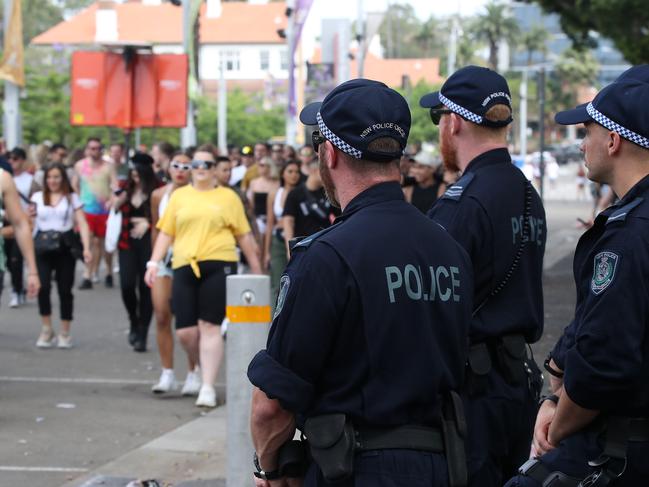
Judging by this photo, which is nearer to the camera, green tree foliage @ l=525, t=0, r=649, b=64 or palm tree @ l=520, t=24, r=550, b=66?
green tree foliage @ l=525, t=0, r=649, b=64

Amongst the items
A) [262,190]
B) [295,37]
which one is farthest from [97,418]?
[295,37]

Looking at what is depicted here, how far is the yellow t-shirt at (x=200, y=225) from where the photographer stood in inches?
392

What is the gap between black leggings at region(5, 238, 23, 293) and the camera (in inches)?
623

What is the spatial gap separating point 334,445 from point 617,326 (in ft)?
2.78

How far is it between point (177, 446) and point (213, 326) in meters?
1.68

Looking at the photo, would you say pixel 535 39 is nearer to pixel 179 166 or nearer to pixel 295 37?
pixel 295 37

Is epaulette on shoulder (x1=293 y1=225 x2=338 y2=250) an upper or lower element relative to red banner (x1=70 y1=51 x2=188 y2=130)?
upper

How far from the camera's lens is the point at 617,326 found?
11.6 feet

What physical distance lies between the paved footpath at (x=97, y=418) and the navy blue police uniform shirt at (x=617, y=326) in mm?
4206

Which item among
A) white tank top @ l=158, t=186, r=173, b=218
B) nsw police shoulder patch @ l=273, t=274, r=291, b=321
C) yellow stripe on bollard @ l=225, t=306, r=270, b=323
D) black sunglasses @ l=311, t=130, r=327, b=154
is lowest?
white tank top @ l=158, t=186, r=173, b=218

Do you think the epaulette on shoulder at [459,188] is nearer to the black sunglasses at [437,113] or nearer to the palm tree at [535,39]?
the black sunglasses at [437,113]

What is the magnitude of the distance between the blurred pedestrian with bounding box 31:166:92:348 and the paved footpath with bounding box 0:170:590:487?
293mm

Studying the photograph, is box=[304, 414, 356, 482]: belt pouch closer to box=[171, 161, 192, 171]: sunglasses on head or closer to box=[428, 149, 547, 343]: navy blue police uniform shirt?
box=[428, 149, 547, 343]: navy blue police uniform shirt

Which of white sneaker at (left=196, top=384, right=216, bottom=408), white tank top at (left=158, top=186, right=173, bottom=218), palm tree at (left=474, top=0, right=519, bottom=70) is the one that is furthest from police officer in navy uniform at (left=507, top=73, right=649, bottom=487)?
palm tree at (left=474, top=0, right=519, bottom=70)
